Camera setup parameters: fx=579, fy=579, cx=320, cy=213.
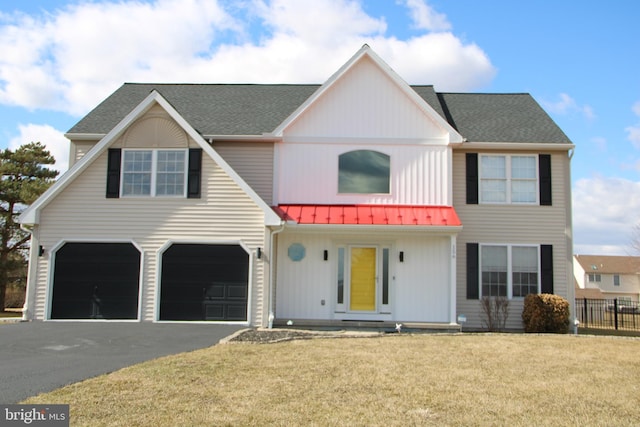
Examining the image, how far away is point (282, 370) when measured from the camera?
9109 millimetres

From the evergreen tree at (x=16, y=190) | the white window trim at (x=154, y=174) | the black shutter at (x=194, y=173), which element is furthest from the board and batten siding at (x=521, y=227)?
the evergreen tree at (x=16, y=190)

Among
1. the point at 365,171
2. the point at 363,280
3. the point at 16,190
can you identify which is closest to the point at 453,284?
the point at 363,280

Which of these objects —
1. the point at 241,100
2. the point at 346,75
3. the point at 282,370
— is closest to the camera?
the point at 282,370

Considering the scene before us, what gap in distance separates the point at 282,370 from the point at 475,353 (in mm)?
4087

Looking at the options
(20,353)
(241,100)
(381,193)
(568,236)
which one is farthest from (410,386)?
(241,100)

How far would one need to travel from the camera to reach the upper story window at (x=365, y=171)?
17.3 meters

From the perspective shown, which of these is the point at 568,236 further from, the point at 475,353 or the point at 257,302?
the point at 257,302

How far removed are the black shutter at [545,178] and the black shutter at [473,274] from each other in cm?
268

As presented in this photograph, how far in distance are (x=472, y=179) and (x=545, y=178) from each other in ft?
7.29

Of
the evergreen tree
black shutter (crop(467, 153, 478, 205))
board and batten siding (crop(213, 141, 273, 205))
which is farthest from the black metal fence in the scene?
the evergreen tree

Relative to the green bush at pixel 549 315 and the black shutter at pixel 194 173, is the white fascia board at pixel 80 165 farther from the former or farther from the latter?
the green bush at pixel 549 315

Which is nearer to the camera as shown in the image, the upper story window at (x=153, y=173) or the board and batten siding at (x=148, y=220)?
the board and batten siding at (x=148, y=220)

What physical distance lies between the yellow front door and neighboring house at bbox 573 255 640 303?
53.9m

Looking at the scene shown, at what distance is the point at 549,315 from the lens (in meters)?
16.2
